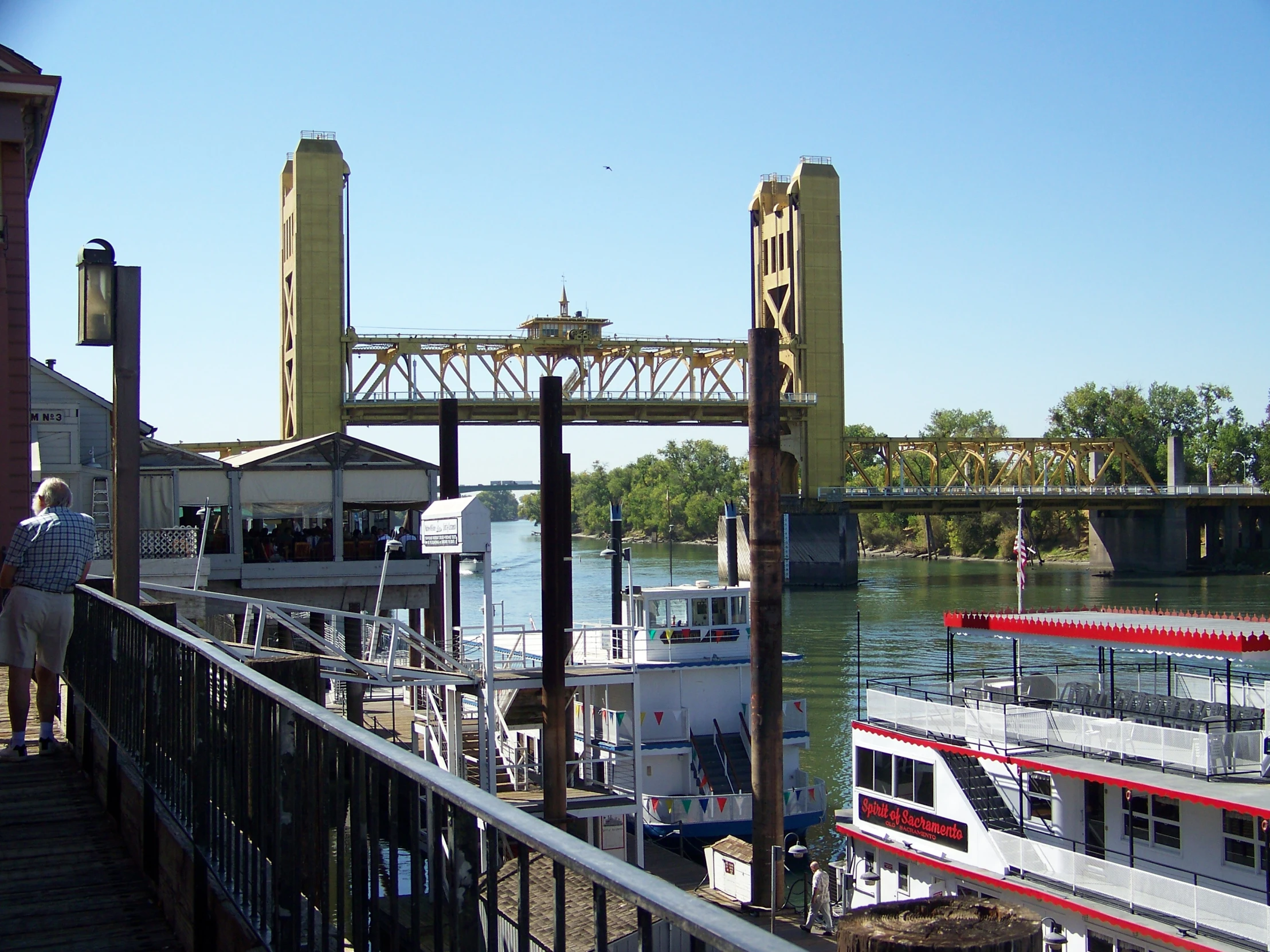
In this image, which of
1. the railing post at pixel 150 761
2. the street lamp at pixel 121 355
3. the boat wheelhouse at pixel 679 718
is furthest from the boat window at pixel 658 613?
the railing post at pixel 150 761

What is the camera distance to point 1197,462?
12369 cm

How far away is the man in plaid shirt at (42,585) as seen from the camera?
816 centimetres

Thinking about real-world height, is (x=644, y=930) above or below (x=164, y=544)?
below

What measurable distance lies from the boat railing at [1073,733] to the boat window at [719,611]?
614 cm

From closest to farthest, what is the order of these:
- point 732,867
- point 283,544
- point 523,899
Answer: point 523,899 → point 732,867 → point 283,544

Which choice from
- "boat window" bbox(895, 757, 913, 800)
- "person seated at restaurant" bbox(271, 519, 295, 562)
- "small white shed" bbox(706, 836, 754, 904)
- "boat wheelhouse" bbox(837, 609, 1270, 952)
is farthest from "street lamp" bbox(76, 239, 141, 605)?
"person seated at restaurant" bbox(271, 519, 295, 562)

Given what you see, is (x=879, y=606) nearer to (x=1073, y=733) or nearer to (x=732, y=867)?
(x=732, y=867)

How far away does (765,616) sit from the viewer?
1752 centimetres

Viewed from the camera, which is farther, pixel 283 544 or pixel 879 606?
pixel 879 606

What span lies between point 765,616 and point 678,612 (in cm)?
916

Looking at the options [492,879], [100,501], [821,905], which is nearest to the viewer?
[492,879]

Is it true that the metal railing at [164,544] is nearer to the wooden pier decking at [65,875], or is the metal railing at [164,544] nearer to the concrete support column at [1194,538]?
the wooden pier decking at [65,875]

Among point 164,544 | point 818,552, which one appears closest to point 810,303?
point 818,552

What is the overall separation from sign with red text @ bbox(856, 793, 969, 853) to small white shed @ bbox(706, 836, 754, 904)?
1.92 m
